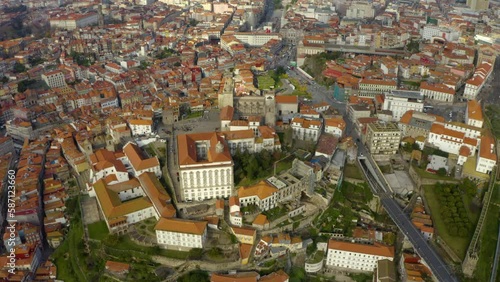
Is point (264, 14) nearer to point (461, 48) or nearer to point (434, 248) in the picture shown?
point (461, 48)

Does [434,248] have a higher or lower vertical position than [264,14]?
lower

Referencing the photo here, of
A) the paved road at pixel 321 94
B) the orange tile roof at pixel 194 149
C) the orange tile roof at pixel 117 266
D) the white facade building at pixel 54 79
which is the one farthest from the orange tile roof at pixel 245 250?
the white facade building at pixel 54 79

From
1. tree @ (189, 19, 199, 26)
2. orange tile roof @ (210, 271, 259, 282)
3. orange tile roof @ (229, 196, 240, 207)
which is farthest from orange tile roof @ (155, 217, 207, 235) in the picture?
tree @ (189, 19, 199, 26)

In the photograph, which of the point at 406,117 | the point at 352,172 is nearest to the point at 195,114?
the point at 352,172

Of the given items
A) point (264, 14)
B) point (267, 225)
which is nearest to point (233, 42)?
point (264, 14)

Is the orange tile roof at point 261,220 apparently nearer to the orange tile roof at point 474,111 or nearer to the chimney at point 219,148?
the chimney at point 219,148

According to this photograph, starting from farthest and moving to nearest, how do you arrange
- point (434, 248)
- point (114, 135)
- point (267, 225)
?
point (114, 135)
point (267, 225)
point (434, 248)
